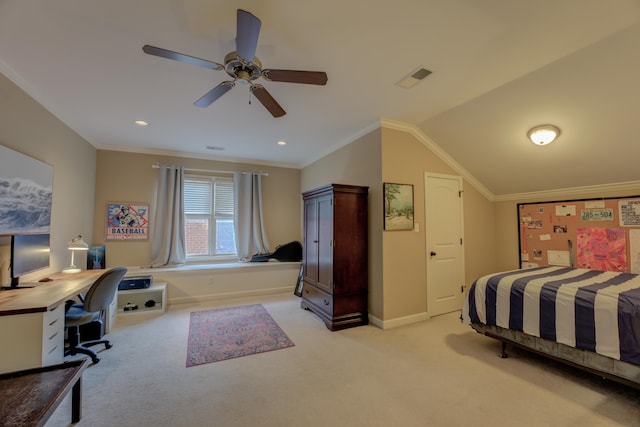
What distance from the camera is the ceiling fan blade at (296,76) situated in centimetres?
189

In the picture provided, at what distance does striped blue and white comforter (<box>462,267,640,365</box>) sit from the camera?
6.38ft

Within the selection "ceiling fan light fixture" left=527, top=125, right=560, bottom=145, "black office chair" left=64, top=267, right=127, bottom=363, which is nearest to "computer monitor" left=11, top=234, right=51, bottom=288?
"black office chair" left=64, top=267, right=127, bottom=363

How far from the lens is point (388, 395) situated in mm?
2068

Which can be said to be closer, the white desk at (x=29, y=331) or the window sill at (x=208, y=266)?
the white desk at (x=29, y=331)

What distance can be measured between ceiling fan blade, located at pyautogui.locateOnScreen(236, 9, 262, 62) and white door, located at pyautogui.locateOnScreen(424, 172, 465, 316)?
286 centimetres

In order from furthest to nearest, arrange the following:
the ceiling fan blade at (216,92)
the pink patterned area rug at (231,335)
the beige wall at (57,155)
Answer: the pink patterned area rug at (231,335) → the beige wall at (57,155) → the ceiling fan blade at (216,92)

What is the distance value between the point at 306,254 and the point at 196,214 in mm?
2388

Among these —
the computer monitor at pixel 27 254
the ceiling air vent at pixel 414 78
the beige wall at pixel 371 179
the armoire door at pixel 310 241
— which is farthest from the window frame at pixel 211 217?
the ceiling air vent at pixel 414 78

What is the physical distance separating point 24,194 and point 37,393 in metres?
2.02

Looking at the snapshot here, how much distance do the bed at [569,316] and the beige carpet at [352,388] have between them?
0.23 meters

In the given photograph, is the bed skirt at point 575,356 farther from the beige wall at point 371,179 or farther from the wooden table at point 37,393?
the wooden table at point 37,393

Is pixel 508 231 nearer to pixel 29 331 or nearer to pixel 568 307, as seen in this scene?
pixel 568 307

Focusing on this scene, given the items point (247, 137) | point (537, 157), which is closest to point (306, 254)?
point (247, 137)

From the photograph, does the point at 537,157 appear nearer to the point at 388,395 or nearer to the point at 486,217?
the point at 486,217
